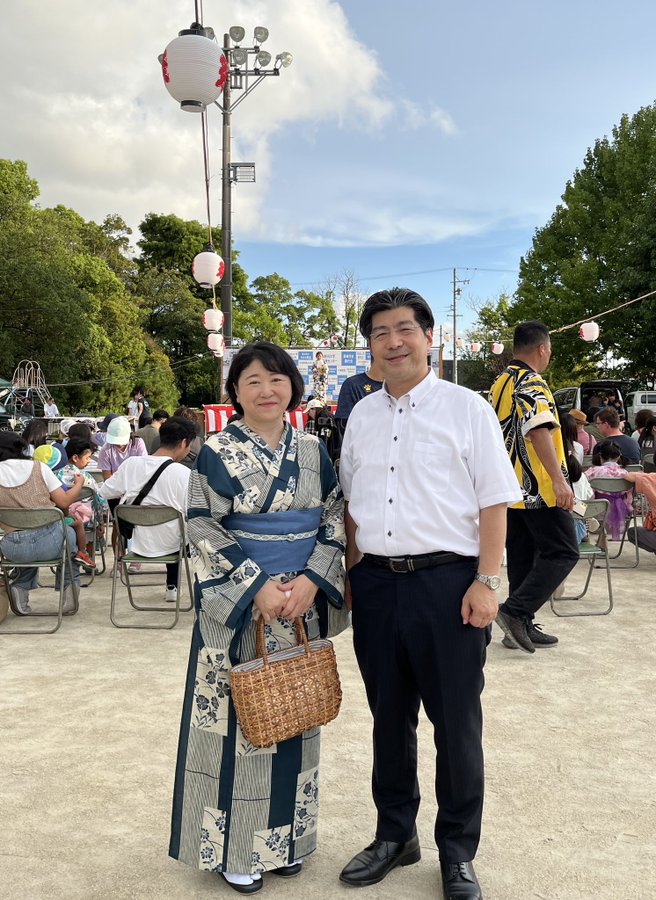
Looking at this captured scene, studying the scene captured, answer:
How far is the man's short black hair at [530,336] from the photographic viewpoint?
4273 millimetres

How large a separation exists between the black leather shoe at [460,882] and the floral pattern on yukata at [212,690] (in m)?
0.73

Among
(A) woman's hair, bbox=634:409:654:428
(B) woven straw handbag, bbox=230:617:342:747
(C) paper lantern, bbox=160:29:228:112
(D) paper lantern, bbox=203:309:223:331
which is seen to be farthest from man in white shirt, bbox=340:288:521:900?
(D) paper lantern, bbox=203:309:223:331

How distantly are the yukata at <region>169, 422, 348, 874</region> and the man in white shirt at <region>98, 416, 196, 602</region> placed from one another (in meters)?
3.13

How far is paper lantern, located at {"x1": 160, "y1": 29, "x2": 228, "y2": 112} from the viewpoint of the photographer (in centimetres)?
701

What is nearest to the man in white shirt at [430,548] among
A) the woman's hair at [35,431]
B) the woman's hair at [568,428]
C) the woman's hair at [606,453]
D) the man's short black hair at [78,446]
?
the woman's hair at [568,428]

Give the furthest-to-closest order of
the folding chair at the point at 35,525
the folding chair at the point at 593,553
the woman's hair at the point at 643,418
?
the woman's hair at the point at 643,418 → the folding chair at the point at 593,553 → the folding chair at the point at 35,525

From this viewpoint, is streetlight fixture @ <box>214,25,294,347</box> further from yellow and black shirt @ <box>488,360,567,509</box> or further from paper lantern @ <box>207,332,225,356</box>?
yellow and black shirt @ <box>488,360,567,509</box>

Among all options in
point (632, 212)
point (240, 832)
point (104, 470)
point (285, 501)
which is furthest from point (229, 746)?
point (632, 212)

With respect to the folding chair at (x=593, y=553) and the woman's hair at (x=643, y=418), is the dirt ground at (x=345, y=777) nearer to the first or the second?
the folding chair at (x=593, y=553)

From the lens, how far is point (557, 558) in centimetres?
426

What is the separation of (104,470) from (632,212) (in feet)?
73.0

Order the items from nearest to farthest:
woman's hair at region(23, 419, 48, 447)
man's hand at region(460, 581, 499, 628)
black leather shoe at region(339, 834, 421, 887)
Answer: man's hand at region(460, 581, 499, 628) → black leather shoe at region(339, 834, 421, 887) → woman's hair at region(23, 419, 48, 447)

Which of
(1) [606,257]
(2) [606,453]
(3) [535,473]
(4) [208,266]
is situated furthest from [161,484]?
(1) [606,257]

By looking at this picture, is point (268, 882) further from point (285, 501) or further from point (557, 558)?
point (557, 558)
